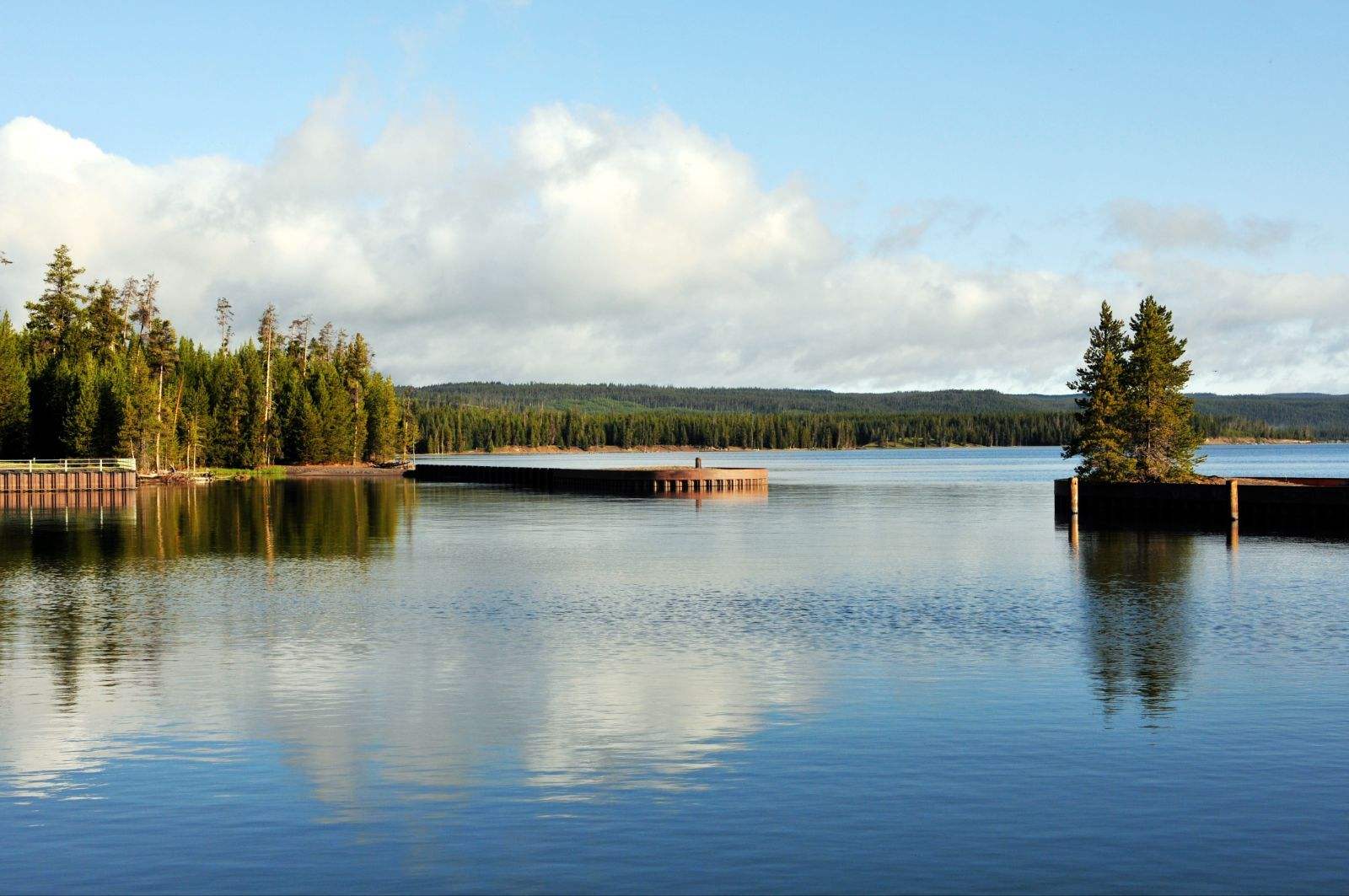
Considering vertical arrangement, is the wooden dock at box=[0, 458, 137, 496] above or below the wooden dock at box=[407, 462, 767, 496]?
above

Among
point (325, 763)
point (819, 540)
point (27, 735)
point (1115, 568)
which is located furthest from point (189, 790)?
point (819, 540)

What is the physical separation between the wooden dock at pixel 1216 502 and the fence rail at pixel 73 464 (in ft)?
266

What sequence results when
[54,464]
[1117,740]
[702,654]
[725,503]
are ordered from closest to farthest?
[1117,740] → [702,654] → [725,503] → [54,464]

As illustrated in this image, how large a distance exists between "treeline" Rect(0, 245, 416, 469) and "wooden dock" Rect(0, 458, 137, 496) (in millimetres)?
8877

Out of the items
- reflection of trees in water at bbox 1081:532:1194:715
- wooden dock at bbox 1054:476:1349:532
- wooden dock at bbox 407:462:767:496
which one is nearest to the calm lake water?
reflection of trees in water at bbox 1081:532:1194:715

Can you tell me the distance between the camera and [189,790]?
17.4 m

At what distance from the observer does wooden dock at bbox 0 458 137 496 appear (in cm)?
10969

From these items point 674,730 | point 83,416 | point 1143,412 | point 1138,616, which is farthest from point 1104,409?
point 83,416

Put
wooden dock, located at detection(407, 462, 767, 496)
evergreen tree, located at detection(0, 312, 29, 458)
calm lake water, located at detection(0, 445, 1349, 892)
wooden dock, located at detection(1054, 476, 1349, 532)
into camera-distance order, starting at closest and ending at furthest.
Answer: calm lake water, located at detection(0, 445, 1349, 892)
wooden dock, located at detection(1054, 476, 1349, 532)
wooden dock, located at detection(407, 462, 767, 496)
evergreen tree, located at detection(0, 312, 29, 458)

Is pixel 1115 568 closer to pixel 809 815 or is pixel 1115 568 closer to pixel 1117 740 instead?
pixel 1117 740

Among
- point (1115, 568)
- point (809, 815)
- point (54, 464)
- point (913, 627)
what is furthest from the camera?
point (54, 464)

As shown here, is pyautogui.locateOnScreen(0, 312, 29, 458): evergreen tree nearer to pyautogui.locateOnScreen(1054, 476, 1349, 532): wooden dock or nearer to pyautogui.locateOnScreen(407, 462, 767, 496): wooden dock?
pyautogui.locateOnScreen(407, 462, 767, 496): wooden dock

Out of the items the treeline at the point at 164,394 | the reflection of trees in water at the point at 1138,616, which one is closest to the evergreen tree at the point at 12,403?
the treeline at the point at 164,394

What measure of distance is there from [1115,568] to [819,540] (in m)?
16.8
